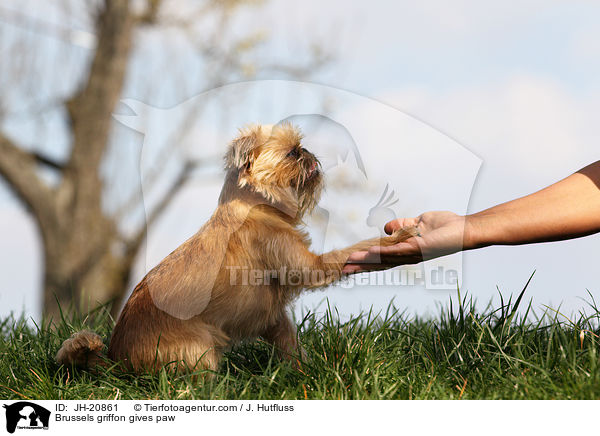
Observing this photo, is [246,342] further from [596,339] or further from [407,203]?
[596,339]

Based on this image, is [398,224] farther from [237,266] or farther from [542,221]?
[237,266]

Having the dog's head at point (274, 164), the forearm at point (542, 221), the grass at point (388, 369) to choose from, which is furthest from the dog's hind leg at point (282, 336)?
the forearm at point (542, 221)

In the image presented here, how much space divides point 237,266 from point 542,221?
2064mm

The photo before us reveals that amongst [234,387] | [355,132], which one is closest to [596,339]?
[355,132]

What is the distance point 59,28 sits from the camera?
7691 millimetres

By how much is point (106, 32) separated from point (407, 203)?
7.11m

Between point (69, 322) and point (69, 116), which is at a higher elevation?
point (69, 116)

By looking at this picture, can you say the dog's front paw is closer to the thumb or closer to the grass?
the thumb
